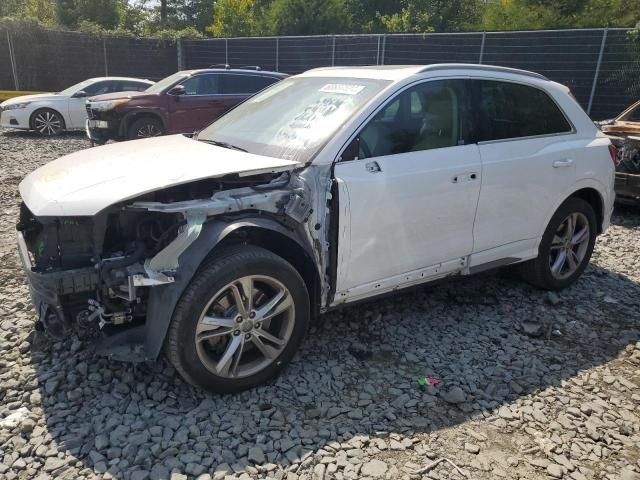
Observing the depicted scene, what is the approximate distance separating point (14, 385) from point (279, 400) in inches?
60.8

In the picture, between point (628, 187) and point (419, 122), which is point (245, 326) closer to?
point (419, 122)

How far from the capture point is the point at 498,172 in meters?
4.01

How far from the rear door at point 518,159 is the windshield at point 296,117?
38.2 inches

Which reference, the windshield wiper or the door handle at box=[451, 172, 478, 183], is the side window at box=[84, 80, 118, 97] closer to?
the windshield wiper

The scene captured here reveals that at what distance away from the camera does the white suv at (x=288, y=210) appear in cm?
294

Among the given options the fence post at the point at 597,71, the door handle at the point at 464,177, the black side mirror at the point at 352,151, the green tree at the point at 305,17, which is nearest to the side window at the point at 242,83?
the fence post at the point at 597,71

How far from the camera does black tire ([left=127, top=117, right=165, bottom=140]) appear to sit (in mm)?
10742

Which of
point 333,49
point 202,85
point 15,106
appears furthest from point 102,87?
point 333,49

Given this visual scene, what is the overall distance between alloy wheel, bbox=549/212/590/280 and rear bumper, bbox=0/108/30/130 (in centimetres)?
1214

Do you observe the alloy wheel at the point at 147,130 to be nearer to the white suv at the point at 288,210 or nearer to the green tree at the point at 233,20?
the white suv at the point at 288,210

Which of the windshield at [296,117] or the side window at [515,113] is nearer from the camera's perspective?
the windshield at [296,117]

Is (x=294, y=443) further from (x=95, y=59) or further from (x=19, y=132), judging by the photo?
(x=95, y=59)

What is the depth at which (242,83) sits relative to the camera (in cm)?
1153

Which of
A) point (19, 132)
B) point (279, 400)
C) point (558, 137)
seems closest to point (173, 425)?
point (279, 400)
